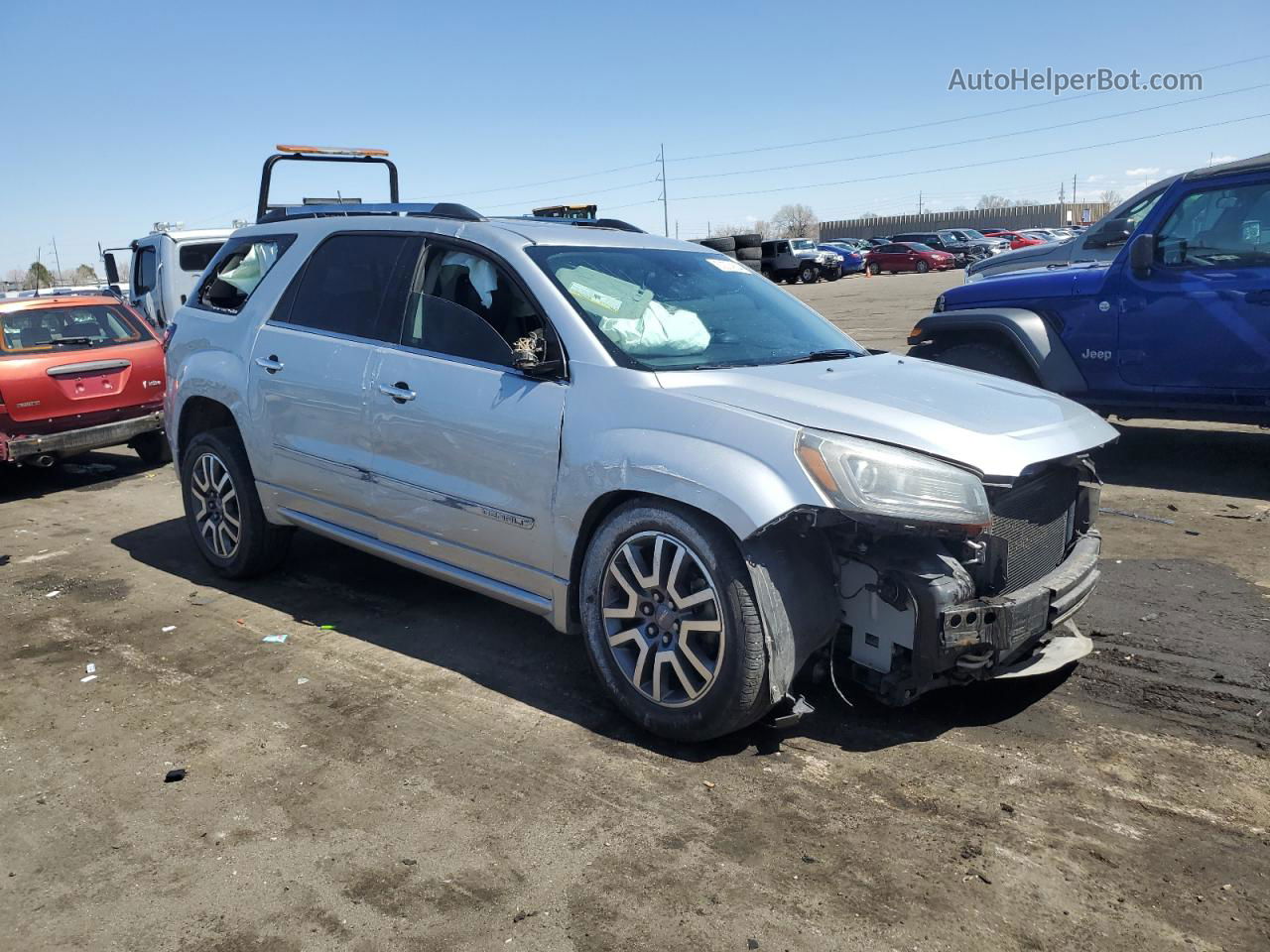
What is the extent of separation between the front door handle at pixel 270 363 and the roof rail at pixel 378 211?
2.75 ft

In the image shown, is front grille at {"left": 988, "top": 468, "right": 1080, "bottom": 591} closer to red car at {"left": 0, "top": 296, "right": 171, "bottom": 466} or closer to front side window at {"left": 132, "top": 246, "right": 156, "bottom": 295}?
red car at {"left": 0, "top": 296, "right": 171, "bottom": 466}

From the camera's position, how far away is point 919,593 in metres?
3.32

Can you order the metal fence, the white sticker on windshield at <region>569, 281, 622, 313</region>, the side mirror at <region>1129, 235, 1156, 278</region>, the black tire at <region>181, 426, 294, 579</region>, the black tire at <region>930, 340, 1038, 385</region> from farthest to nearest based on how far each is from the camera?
the metal fence, the black tire at <region>930, 340, 1038, 385</region>, the side mirror at <region>1129, 235, 1156, 278</region>, the black tire at <region>181, 426, 294, 579</region>, the white sticker on windshield at <region>569, 281, 622, 313</region>

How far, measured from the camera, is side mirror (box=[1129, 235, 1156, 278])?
7.22 meters

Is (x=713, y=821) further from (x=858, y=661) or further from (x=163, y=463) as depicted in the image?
(x=163, y=463)

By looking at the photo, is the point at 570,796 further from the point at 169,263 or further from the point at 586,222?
the point at 169,263

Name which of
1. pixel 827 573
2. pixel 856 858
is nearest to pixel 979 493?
pixel 827 573

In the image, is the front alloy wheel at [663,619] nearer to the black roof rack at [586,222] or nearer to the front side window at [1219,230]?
the black roof rack at [586,222]

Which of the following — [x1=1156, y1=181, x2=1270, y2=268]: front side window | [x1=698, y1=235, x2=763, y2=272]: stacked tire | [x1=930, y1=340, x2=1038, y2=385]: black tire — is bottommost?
[x1=930, y1=340, x2=1038, y2=385]: black tire

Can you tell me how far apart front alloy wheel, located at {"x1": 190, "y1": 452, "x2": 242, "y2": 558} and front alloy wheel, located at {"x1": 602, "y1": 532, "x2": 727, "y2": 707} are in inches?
111

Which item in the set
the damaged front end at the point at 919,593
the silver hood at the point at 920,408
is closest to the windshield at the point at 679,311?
the silver hood at the point at 920,408

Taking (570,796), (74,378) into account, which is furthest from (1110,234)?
(74,378)

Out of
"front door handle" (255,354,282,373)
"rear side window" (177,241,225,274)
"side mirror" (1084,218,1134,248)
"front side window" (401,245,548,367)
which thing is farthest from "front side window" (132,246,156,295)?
"side mirror" (1084,218,1134,248)

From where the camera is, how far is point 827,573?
3564mm
